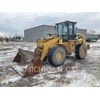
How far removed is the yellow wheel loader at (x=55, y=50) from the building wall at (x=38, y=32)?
29.6m

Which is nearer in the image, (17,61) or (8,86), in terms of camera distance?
(8,86)

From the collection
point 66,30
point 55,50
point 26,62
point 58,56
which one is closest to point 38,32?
point 66,30

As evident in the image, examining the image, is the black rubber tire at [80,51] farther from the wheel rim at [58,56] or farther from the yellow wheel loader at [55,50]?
the wheel rim at [58,56]

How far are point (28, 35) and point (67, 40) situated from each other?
1626 inches

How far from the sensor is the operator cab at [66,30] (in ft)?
30.0

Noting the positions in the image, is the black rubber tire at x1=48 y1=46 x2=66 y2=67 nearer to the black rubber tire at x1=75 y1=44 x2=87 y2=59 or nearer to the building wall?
the black rubber tire at x1=75 y1=44 x2=87 y2=59

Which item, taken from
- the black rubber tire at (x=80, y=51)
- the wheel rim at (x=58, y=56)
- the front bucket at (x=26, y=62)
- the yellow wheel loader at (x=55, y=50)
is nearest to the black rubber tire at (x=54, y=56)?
the yellow wheel loader at (x=55, y=50)

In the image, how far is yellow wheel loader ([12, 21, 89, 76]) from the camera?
7.28 m

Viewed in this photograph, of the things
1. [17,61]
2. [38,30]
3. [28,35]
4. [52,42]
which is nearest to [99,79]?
[52,42]

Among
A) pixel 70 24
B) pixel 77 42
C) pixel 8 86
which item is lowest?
pixel 8 86

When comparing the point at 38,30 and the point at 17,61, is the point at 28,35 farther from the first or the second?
the point at 17,61

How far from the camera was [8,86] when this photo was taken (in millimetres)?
5184

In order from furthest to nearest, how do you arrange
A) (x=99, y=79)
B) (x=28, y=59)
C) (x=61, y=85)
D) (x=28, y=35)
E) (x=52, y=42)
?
(x=28, y=35)
(x=28, y=59)
(x=52, y=42)
(x=99, y=79)
(x=61, y=85)

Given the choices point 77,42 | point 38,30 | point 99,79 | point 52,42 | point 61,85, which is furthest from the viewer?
point 38,30
